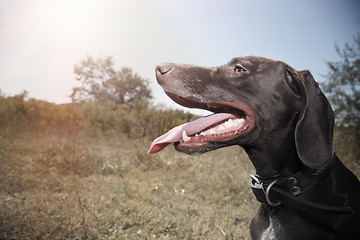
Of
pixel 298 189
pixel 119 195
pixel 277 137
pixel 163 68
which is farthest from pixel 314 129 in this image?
pixel 119 195

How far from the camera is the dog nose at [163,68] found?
1729mm

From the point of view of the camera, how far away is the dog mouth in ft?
5.73

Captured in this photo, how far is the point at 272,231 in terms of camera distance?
1.68 m

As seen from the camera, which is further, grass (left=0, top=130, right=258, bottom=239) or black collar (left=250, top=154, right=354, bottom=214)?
grass (left=0, top=130, right=258, bottom=239)

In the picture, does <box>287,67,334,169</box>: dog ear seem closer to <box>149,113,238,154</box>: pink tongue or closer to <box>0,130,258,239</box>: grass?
<box>149,113,238,154</box>: pink tongue

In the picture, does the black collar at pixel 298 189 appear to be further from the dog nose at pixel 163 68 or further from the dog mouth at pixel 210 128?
the dog nose at pixel 163 68

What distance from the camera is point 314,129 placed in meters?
1.59

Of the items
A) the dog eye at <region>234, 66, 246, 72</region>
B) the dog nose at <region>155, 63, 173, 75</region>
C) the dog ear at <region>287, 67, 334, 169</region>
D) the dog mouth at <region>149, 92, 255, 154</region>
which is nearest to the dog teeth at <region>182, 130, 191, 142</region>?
the dog mouth at <region>149, 92, 255, 154</region>

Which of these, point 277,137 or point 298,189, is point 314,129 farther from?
point 298,189

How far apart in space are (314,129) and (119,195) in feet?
11.5

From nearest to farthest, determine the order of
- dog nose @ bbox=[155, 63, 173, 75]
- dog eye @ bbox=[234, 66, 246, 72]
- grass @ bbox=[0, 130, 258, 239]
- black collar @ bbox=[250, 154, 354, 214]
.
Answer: black collar @ bbox=[250, 154, 354, 214] → dog nose @ bbox=[155, 63, 173, 75] → dog eye @ bbox=[234, 66, 246, 72] → grass @ bbox=[0, 130, 258, 239]

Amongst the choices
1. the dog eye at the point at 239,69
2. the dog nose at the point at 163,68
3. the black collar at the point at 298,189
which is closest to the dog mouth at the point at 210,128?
the dog nose at the point at 163,68

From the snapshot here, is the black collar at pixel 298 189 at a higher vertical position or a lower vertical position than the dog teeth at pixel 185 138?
lower

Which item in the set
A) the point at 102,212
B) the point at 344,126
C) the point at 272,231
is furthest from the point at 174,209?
the point at 344,126
